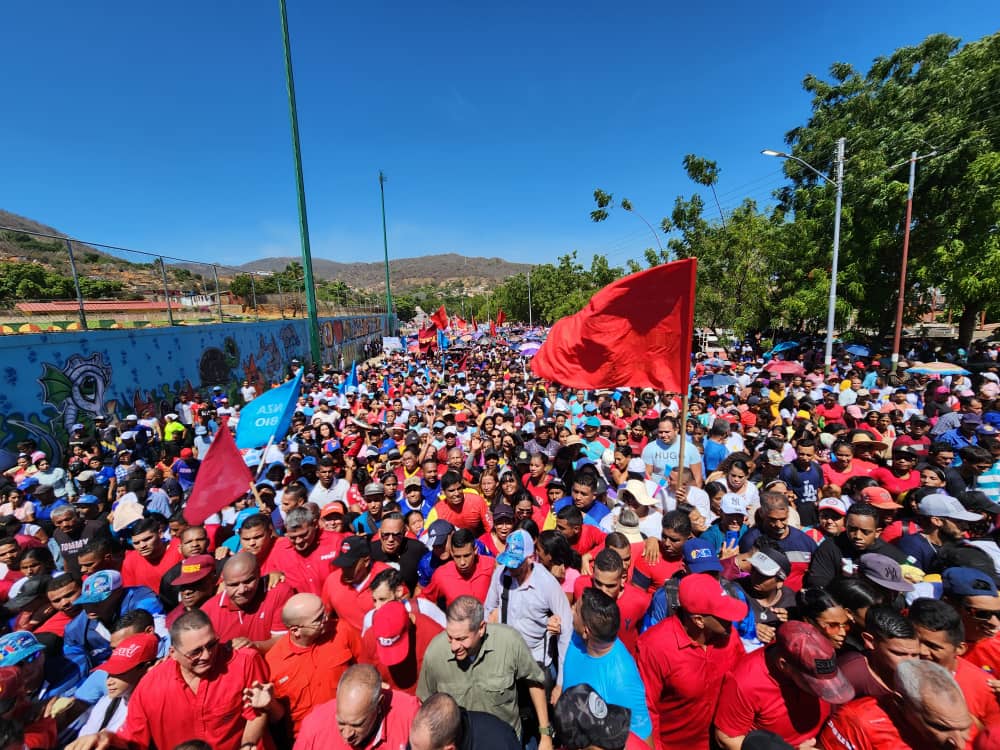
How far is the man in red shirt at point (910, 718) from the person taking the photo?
1.66m

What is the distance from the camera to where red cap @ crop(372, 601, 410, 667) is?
2.54 metres

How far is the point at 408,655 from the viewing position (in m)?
2.73

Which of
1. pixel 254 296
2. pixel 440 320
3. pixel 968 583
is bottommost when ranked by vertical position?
pixel 968 583

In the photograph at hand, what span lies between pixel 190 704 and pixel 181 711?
5 centimetres

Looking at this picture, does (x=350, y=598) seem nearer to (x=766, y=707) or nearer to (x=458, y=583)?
(x=458, y=583)

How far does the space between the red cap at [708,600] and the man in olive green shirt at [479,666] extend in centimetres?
91

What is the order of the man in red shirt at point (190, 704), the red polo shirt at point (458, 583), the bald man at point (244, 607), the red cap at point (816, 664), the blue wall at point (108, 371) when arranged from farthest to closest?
the blue wall at point (108, 371), the red polo shirt at point (458, 583), the bald man at point (244, 607), the man in red shirt at point (190, 704), the red cap at point (816, 664)

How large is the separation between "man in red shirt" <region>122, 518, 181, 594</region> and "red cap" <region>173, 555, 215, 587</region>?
2.51 feet

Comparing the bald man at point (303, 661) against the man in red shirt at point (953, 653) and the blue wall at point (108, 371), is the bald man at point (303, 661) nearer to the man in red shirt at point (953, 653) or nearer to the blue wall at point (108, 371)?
the man in red shirt at point (953, 653)

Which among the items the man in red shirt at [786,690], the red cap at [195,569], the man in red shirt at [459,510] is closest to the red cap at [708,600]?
the man in red shirt at [786,690]

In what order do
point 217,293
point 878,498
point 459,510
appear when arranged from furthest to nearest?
point 217,293 < point 459,510 < point 878,498

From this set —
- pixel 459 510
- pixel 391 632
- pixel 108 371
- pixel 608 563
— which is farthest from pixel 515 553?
pixel 108 371

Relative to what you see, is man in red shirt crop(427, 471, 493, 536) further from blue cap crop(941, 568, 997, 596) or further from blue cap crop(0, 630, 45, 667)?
blue cap crop(941, 568, 997, 596)

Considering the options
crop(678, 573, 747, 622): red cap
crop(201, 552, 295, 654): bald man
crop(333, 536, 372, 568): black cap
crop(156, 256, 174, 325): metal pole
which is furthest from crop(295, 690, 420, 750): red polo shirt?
crop(156, 256, 174, 325): metal pole
